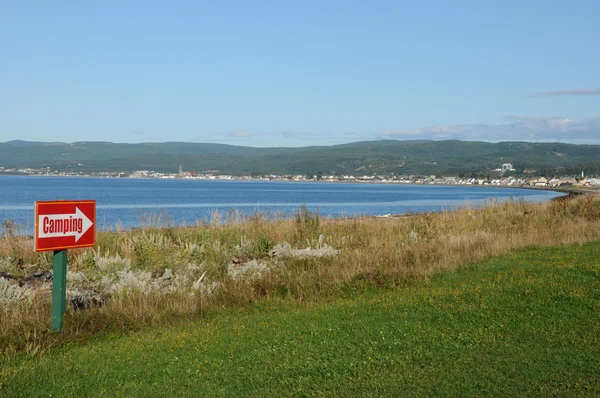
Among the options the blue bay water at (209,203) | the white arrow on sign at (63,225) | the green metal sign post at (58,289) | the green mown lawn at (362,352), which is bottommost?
the blue bay water at (209,203)

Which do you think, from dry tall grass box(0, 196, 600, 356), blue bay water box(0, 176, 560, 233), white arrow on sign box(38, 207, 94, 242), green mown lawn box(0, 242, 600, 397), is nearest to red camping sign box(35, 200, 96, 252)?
white arrow on sign box(38, 207, 94, 242)

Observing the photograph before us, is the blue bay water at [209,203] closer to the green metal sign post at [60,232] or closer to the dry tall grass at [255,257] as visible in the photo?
the dry tall grass at [255,257]

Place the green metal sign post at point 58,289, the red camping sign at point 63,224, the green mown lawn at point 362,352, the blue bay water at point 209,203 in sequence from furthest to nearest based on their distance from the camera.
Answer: the blue bay water at point 209,203 < the green metal sign post at point 58,289 < the red camping sign at point 63,224 < the green mown lawn at point 362,352

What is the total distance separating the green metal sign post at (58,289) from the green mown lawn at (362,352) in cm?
53

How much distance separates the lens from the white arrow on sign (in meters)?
9.01

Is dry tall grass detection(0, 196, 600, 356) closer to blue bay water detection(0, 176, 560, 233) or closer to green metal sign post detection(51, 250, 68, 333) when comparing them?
green metal sign post detection(51, 250, 68, 333)

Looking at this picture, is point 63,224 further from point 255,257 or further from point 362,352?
point 255,257

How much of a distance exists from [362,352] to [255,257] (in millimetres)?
10038

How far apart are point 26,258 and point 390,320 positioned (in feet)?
35.5

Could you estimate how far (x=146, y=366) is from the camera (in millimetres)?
8109

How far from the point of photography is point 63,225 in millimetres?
9312

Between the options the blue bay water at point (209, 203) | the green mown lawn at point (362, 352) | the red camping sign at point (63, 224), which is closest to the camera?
the green mown lawn at point (362, 352)

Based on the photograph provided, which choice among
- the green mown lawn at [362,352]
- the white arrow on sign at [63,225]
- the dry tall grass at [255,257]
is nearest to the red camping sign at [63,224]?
the white arrow on sign at [63,225]

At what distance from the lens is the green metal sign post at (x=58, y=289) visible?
9.36 metres
